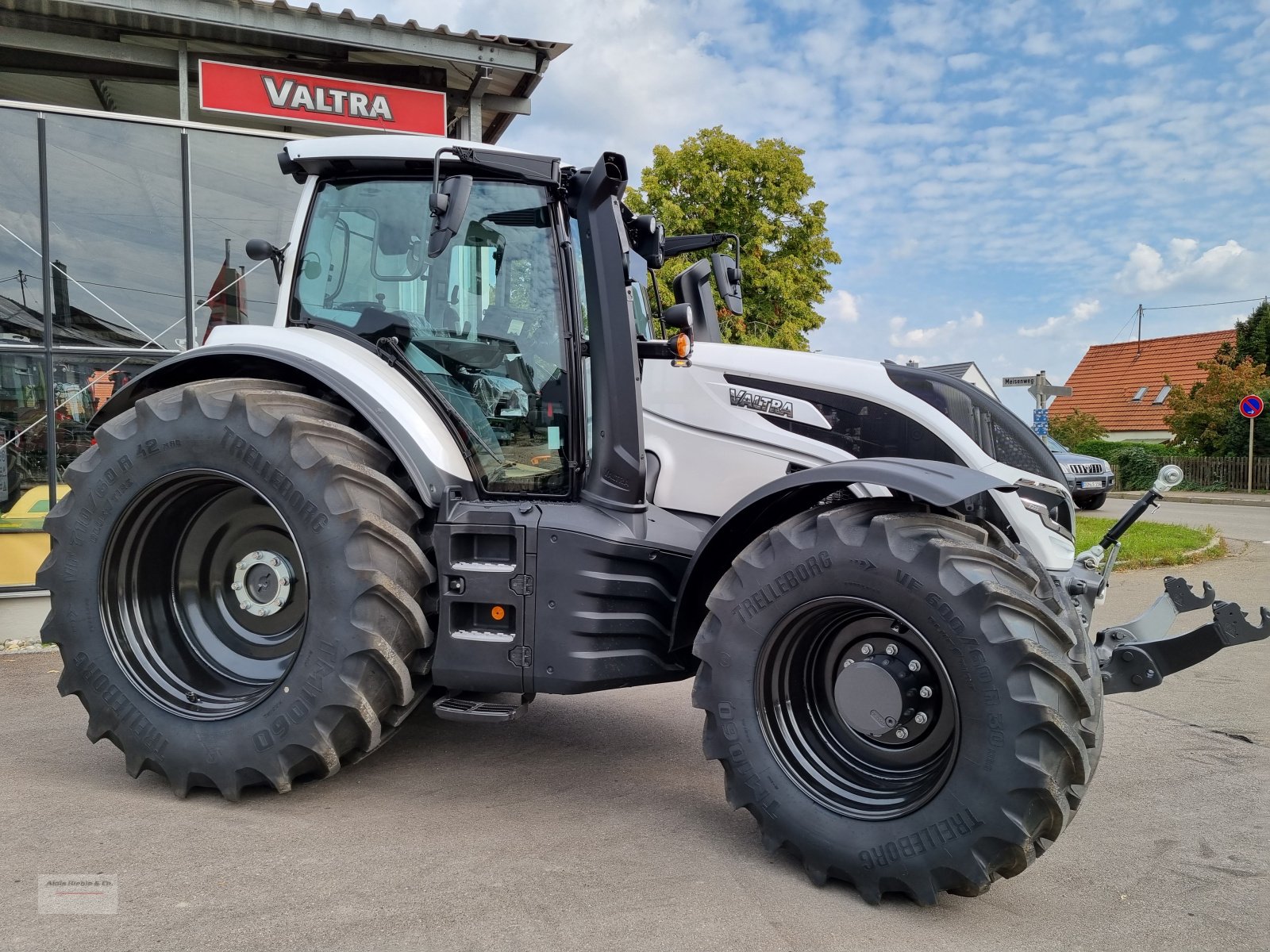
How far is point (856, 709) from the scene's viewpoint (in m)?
3.08

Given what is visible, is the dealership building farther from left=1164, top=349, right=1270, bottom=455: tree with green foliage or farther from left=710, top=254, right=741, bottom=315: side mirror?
left=1164, top=349, right=1270, bottom=455: tree with green foliage

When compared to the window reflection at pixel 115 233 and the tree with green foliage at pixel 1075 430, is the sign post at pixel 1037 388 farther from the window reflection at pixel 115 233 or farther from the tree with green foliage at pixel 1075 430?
the tree with green foliage at pixel 1075 430

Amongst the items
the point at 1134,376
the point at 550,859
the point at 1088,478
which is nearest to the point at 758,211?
the point at 1088,478

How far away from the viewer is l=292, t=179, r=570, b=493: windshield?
3756 millimetres

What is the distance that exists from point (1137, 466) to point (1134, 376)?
39.8ft

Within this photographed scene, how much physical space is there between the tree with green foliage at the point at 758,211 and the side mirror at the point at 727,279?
16.3 meters

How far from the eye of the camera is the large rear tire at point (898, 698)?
268 cm

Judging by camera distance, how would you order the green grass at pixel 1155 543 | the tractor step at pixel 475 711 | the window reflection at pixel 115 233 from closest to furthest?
the tractor step at pixel 475 711, the window reflection at pixel 115 233, the green grass at pixel 1155 543

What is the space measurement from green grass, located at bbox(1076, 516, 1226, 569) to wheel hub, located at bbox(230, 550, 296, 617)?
7.83 metres

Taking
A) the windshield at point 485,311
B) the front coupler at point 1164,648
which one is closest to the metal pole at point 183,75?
the windshield at point 485,311

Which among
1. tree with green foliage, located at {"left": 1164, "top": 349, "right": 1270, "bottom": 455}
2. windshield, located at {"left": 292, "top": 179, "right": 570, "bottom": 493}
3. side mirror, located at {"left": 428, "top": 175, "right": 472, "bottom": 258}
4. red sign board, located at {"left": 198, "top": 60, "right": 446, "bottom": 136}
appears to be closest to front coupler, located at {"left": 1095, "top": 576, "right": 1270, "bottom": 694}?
windshield, located at {"left": 292, "top": 179, "right": 570, "bottom": 493}

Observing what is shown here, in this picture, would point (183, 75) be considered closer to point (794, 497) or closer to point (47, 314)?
point (47, 314)

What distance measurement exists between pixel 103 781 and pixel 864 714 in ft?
10.00

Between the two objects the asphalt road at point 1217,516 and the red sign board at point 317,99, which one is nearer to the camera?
the red sign board at point 317,99
